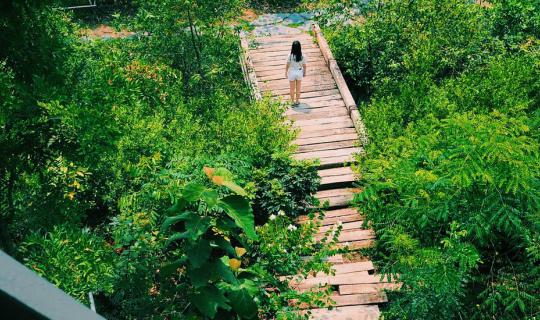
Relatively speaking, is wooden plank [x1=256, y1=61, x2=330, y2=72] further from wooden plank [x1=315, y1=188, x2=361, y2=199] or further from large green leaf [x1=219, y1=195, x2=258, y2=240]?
large green leaf [x1=219, y1=195, x2=258, y2=240]

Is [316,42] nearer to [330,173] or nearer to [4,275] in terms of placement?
[330,173]

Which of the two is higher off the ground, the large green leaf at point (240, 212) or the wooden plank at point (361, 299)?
the large green leaf at point (240, 212)

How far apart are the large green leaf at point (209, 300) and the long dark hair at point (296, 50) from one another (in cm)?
623

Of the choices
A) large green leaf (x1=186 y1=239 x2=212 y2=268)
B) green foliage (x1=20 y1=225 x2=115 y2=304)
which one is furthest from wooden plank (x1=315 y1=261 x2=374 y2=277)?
green foliage (x1=20 y1=225 x2=115 y2=304)

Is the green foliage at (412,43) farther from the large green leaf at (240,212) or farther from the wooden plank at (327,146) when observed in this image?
the large green leaf at (240,212)

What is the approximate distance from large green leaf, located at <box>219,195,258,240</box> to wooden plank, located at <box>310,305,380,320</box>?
2.23 meters

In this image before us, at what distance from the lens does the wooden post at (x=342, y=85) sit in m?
9.42

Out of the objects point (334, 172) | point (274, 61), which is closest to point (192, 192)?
point (334, 172)

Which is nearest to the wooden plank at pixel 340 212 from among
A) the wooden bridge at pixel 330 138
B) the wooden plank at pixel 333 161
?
the wooden bridge at pixel 330 138

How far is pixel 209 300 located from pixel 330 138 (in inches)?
226

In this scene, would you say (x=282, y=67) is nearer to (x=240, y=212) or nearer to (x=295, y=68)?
(x=295, y=68)

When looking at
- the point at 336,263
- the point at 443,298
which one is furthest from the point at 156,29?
the point at 443,298

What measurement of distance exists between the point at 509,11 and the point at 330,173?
21.0 ft

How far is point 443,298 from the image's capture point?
17.9 feet
